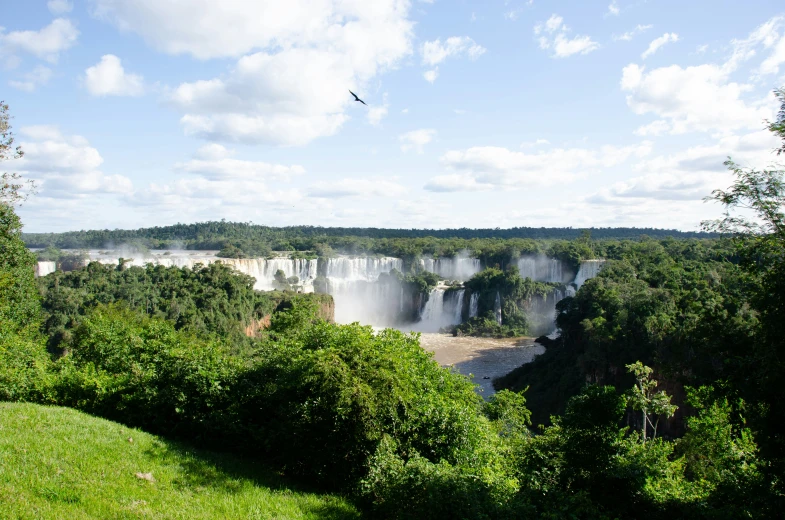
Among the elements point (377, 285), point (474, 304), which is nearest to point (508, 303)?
point (474, 304)

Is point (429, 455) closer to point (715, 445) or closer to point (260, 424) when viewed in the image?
point (260, 424)

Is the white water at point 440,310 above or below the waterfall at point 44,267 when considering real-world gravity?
below

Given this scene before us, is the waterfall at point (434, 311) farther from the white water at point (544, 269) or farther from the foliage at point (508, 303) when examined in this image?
the white water at point (544, 269)

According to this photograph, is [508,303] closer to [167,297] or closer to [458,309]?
[458,309]

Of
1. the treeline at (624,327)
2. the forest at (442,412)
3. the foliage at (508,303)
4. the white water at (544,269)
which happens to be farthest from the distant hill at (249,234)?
the forest at (442,412)

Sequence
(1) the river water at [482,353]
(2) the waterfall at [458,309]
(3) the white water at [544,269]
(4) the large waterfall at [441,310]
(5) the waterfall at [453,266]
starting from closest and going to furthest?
(1) the river water at [482,353] → (2) the waterfall at [458,309] → (4) the large waterfall at [441,310] → (3) the white water at [544,269] → (5) the waterfall at [453,266]

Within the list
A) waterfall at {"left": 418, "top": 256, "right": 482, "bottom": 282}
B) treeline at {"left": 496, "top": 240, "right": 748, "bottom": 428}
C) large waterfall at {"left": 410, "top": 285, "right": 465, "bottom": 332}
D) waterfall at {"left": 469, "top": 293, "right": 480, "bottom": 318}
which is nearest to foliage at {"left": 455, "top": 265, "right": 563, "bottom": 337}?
waterfall at {"left": 469, "top": 293, "right": 480, "bottom": 318}
